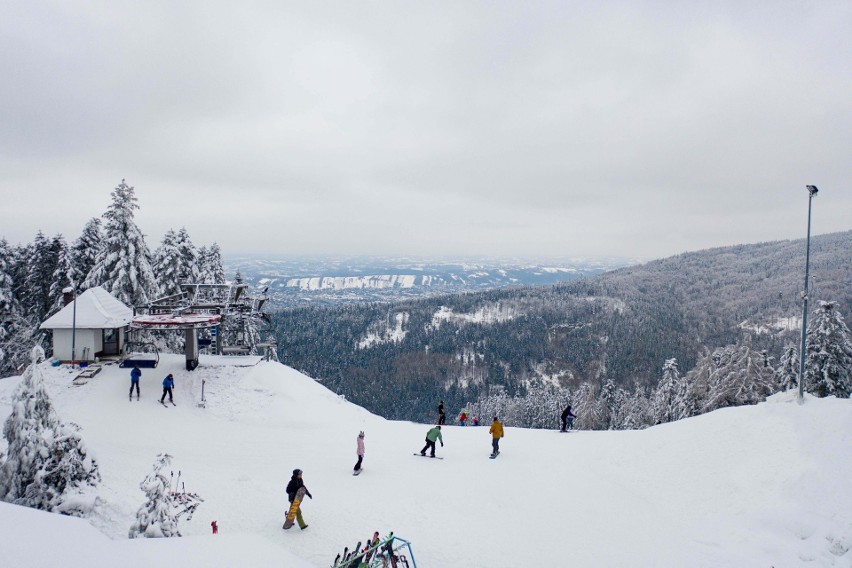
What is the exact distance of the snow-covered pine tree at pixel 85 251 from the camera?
35.2 meters

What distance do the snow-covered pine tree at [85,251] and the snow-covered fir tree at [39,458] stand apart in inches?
1219

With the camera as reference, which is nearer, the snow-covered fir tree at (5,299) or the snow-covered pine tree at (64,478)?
the snow-covered pine tree at (64,478)

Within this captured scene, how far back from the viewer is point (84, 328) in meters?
24.7

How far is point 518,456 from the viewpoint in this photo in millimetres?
17016

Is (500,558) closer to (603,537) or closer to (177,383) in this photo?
(603,537)

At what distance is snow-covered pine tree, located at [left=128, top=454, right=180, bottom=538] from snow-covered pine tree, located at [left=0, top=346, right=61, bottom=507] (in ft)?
9.30

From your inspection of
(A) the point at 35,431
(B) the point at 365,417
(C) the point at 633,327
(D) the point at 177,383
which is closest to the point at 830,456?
(B) the point at 365,417

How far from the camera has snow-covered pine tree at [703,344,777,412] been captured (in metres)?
32.2

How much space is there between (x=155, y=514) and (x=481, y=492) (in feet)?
30.0

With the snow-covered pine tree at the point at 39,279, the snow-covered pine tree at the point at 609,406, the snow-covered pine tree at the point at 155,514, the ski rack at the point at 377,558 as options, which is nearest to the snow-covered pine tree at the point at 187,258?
the snow-covered pine tree at the point at 39,279

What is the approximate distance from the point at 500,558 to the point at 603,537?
120 inches

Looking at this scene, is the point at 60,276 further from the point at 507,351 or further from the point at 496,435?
the point at 507,351

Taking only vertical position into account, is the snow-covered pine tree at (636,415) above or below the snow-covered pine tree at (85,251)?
below

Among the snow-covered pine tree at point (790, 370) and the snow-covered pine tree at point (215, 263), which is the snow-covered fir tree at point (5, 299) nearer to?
the snow-covered pine tree at point (215, 263)
